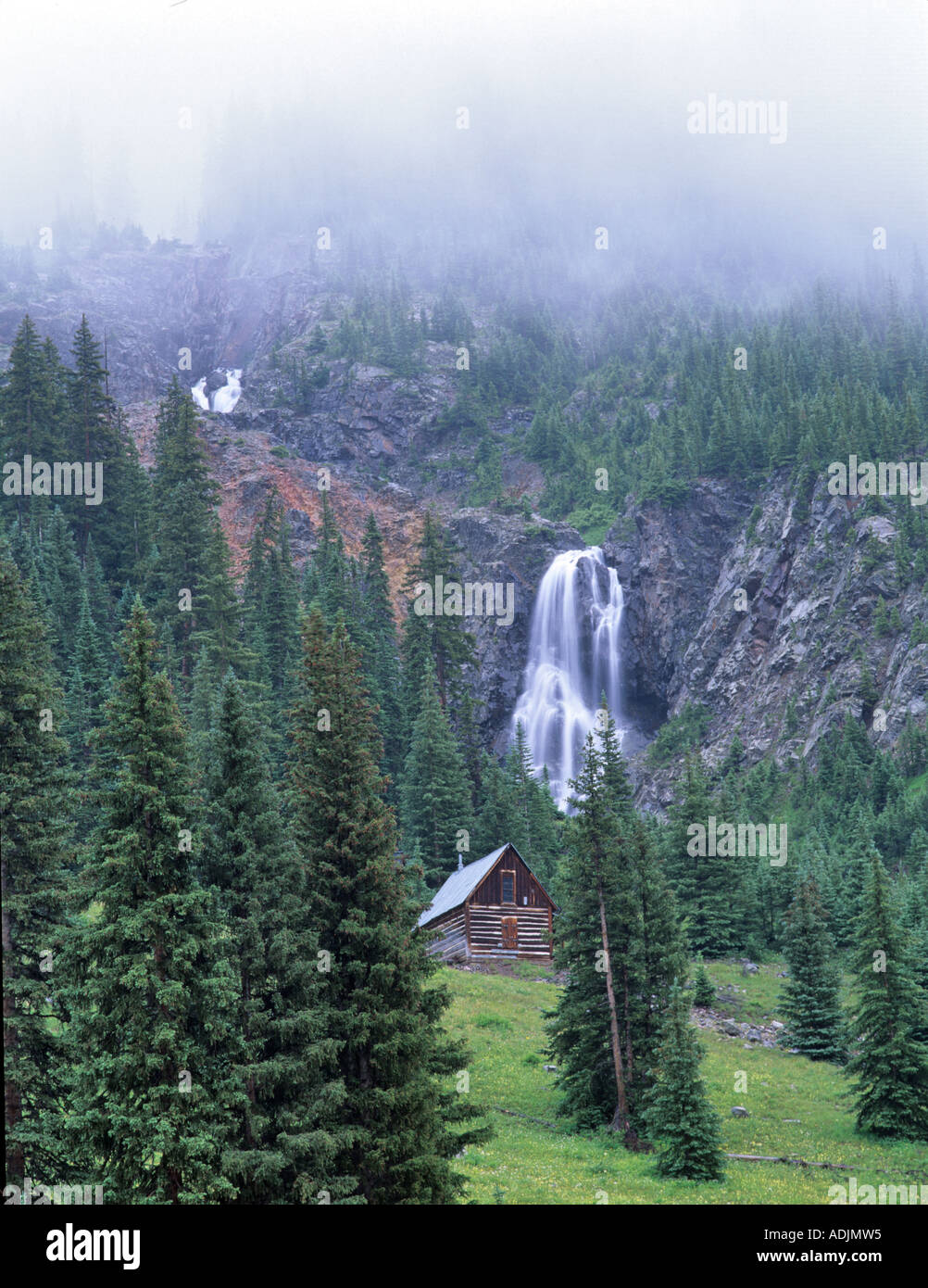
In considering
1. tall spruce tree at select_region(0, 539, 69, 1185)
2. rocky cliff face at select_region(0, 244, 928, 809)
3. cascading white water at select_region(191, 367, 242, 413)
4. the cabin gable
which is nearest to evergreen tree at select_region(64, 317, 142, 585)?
rocky cliff face at select_region(0, 244, 928, 809)

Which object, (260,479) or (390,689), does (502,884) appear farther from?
(260,479)

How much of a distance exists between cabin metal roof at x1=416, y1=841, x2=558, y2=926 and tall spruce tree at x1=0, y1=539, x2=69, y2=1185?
102 feet

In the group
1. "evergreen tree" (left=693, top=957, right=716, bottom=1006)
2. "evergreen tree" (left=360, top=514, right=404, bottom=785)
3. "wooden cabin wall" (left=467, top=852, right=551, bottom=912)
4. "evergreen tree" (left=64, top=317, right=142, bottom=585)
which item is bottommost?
"evergreen tree" (left=693, top=957, right=716, bottom=1006)

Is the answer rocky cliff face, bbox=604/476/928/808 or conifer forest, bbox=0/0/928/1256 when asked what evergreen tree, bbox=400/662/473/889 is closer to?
conifer forest, bbox=0/0/928/1256

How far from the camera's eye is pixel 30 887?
1853 centimetres

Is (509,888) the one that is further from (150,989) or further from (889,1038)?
(150,989)

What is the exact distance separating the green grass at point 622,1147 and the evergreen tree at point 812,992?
107 cm

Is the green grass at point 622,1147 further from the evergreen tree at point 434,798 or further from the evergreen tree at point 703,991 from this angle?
the evergreen tree at point 434,798

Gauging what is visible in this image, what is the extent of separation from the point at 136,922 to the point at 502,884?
35.8 meters

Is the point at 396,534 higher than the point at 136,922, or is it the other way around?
the point at 396,534

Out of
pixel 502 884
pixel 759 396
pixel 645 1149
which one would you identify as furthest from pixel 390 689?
pixel 759 396

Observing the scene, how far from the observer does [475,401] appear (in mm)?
171000

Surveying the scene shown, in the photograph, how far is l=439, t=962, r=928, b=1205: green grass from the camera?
70.6ft

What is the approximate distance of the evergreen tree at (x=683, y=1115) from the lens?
2322 cm
